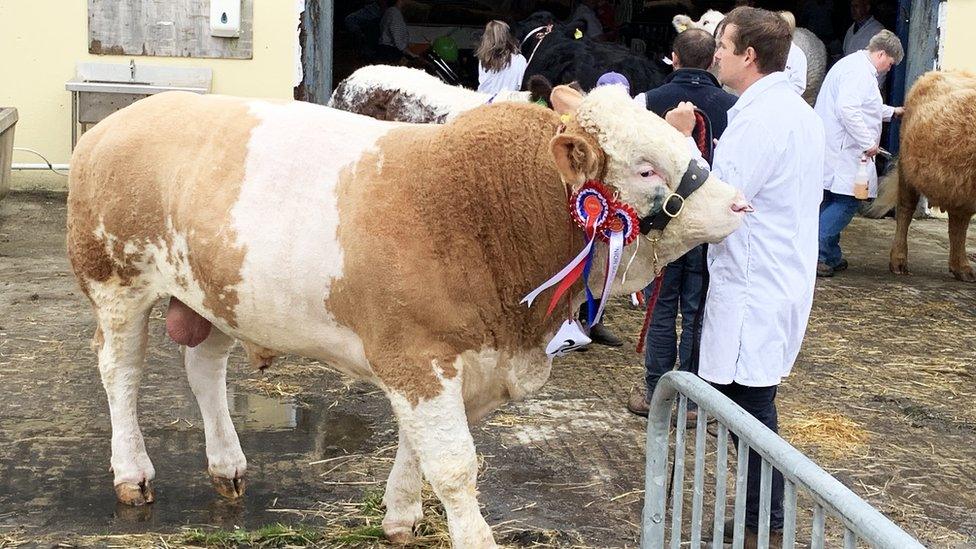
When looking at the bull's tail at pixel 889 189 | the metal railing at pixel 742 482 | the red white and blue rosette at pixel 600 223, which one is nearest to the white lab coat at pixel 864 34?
the bull's tail at pixel 889 189

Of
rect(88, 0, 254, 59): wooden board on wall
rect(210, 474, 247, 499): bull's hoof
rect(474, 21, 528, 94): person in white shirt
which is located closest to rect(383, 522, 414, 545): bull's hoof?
rect(210, 474, 247, 499): bull's hoof

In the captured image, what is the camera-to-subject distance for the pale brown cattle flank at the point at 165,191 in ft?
13.3

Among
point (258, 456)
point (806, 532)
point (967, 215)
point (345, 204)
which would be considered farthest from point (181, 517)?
point (967, 215)

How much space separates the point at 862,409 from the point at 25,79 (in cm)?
902

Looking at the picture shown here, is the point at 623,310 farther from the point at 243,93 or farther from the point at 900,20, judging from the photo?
the point at 900,20

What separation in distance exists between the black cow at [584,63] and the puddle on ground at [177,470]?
3306mm

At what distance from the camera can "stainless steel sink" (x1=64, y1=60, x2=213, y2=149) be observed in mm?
11203

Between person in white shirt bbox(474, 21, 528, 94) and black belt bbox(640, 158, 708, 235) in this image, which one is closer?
black belt bbox(640, 158, 708, 235)

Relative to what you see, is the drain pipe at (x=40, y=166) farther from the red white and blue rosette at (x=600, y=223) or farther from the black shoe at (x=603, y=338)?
the red white and blue rosette at (x=600, y=223)

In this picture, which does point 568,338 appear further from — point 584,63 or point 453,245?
point 584,63

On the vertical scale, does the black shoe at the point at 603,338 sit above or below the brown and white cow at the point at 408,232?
below

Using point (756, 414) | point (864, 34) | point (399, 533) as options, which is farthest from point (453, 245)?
point (864, 34)

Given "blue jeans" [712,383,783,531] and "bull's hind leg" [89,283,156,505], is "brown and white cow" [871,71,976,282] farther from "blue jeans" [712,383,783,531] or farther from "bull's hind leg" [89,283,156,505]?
"bull's hind leg" [89,283,156,505]

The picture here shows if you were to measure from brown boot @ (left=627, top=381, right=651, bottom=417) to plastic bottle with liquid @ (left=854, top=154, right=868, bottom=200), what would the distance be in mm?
4306
